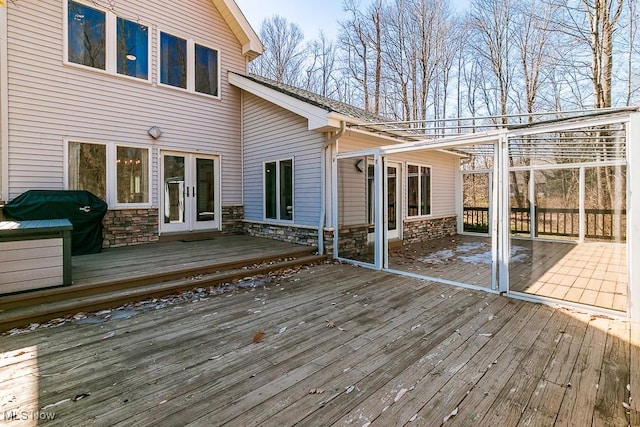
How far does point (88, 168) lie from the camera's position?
20.8 feet

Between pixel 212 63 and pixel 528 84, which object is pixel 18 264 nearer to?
pixel 212 63

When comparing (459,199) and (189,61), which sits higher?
(189,61)

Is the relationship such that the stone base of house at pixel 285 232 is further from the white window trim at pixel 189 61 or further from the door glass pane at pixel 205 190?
the white window trim at pixel 189 61

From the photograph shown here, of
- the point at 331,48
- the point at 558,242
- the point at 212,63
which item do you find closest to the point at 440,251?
the point at 558,242

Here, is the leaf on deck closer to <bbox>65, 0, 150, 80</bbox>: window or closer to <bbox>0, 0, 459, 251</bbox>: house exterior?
<bbox>0, 0, 459, 251</bbox>: house exterior

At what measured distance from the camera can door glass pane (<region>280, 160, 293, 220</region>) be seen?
286 inches

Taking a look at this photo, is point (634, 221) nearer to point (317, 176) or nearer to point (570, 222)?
point (570, 222)

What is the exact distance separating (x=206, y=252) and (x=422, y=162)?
Answer: 645 centimetres

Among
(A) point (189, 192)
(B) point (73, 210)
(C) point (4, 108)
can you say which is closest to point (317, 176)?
(A) point (189, 192)

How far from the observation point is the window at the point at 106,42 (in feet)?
20.4

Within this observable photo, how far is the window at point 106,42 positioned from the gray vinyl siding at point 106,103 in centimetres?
15

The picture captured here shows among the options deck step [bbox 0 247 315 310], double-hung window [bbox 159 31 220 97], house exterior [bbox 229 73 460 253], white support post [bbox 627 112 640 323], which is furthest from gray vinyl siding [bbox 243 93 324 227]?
white support post [bbox 627 112 640 323]

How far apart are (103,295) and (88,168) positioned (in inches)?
146

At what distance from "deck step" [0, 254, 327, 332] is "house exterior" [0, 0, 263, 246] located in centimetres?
302
